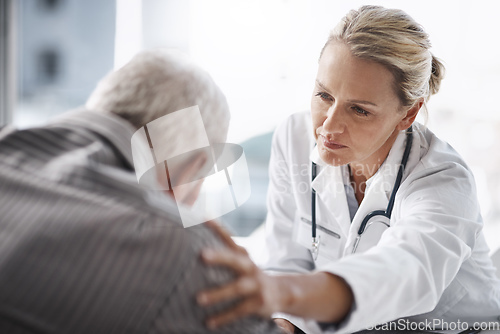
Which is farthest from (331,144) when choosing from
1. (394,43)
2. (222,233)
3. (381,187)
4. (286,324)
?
(222,233)

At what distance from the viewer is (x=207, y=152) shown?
0.81 metres

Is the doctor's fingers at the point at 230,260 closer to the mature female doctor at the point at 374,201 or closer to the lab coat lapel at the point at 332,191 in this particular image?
the mature female doctor at the point at 374,201

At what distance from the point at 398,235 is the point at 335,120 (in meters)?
0.34

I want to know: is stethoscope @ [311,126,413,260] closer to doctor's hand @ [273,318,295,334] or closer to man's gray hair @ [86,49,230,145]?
doctor's hand @ [273,318,295,334]

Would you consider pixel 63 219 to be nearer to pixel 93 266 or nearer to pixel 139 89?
pixel 93 266

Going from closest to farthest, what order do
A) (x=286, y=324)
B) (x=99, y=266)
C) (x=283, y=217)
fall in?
(x=99, y=266), (x=286, y=324), (x=283, y=217)

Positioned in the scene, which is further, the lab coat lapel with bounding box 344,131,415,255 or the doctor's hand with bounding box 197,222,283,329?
the lab coat lapel with bounding box 344,131,415,255

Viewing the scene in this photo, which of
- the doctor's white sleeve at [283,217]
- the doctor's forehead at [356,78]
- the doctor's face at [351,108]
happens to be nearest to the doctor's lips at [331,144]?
the doctor's face at [351,108]

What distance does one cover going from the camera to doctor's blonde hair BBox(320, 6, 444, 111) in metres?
1.15

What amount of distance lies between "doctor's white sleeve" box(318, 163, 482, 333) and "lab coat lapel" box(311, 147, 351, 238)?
17 cm

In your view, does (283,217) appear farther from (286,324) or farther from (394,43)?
(394,43)

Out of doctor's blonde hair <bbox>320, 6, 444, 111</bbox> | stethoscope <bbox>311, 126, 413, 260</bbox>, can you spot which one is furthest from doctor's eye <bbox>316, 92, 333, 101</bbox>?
stethoscope <bbox>311, 126, 413, 260</bbox>

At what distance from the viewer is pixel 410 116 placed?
1278mm

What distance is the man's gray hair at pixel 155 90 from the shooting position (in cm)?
75
